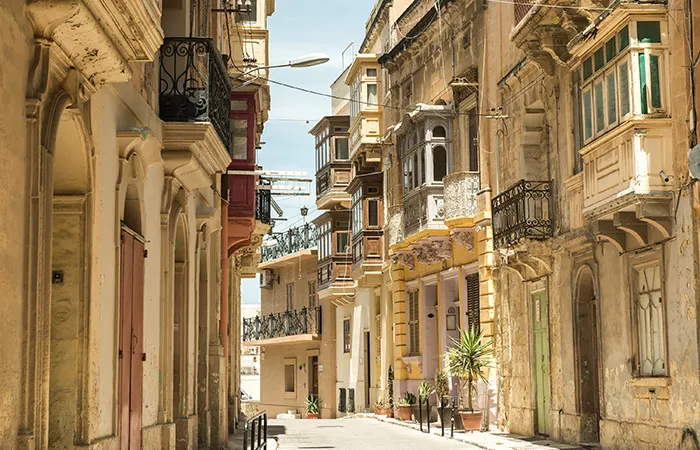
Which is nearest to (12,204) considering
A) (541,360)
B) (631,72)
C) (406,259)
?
(631,72)

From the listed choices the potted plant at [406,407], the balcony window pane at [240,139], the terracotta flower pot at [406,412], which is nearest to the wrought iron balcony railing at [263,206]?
→ the balcony window pane at [240,139]

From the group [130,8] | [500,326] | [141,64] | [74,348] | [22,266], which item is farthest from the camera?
[500,326]

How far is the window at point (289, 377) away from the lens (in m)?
56.1

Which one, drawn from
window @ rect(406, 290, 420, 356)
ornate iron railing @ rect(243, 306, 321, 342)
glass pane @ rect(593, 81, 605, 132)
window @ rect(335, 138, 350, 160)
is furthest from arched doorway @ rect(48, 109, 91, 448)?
ornate iron railing @ rect(243, 306, 321, 342)

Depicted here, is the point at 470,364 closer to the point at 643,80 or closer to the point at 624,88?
the point at 624,88

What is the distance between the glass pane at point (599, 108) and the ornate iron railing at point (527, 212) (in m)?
4.45

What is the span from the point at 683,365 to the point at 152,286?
7.91 metres

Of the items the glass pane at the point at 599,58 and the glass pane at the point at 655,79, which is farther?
the glass pane at the point at 599,58

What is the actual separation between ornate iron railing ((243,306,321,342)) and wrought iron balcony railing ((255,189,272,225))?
60.7 ft

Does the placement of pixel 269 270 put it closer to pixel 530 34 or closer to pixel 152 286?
pixel 530 34

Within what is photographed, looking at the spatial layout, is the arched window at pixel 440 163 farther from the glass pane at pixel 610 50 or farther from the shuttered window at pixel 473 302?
the glass pane at pixel 610 50

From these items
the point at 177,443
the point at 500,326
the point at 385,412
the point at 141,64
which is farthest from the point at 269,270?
the point at 141,64

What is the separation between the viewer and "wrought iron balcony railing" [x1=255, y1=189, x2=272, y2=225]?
3338 centimetres

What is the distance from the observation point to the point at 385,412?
37.7 meters
